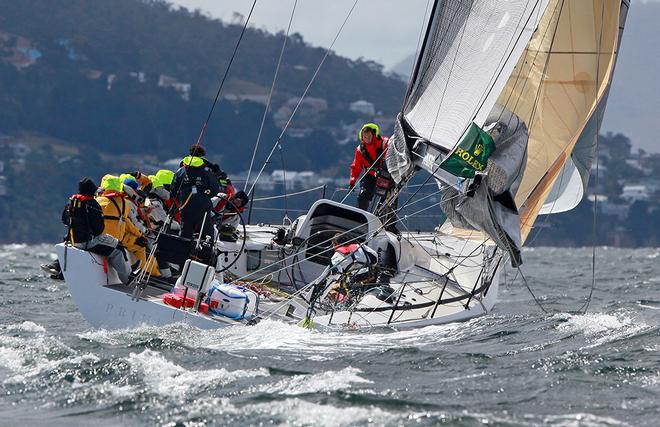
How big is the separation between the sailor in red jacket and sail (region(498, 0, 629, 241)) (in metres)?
1.21

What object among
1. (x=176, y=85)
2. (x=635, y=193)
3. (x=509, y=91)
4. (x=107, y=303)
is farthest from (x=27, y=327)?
(x=176, y=85)

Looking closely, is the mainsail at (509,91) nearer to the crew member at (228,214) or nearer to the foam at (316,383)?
the crew member at (228,214)

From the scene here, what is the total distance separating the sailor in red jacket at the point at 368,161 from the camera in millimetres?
11148

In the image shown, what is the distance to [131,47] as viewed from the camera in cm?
10144

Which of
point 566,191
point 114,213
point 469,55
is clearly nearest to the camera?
point 114,213

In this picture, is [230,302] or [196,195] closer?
[230,302]

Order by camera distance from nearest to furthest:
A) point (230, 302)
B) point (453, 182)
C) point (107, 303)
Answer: point (230, 302) → point (107, 303) → point (453, 182)

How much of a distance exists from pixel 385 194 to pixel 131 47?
92552mm

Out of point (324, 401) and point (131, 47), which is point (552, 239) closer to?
point (131, 47)

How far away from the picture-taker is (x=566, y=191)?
12.0 meters

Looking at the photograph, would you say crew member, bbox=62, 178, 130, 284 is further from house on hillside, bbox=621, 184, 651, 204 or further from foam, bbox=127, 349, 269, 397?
house on hillside, bbox=621, 184, 651, 204

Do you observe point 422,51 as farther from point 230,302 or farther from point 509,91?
point 230,302

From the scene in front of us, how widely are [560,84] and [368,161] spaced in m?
1.71

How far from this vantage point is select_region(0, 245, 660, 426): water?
250 inches
